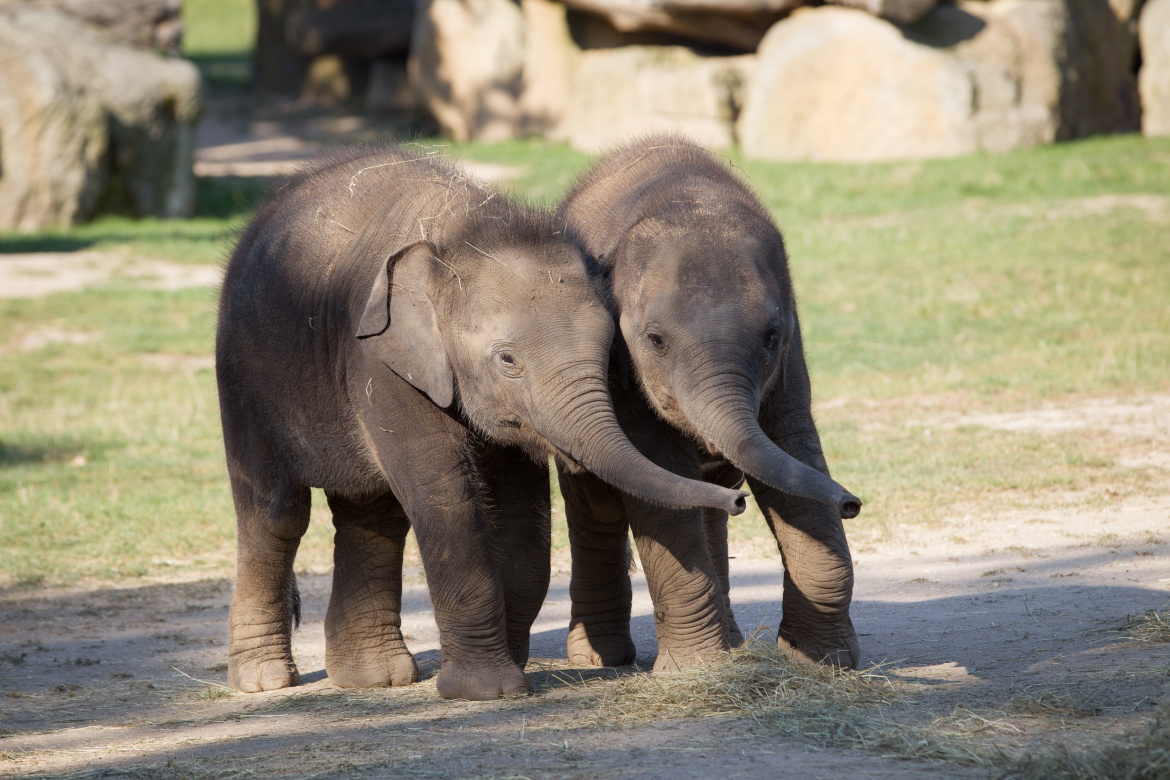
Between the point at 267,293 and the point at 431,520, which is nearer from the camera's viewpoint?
the point at 431,520

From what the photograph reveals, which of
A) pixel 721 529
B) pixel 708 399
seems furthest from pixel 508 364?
pixel 721 529

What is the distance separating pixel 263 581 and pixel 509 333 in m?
2.11

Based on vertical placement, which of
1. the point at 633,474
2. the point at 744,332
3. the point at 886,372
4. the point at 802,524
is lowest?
the point at 886,372

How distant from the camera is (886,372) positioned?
506 inches

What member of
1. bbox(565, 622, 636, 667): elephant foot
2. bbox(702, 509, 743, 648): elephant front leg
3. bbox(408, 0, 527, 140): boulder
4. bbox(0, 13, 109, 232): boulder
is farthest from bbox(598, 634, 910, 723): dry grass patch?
bbox(408, 0, 527, 140): boulder

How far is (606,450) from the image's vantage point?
16.7 ft

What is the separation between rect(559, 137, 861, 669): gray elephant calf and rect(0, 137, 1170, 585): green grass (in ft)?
8.35

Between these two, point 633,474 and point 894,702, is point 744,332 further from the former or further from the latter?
point 894,702

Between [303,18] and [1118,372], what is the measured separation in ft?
76.2

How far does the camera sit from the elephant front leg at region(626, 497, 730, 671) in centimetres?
557

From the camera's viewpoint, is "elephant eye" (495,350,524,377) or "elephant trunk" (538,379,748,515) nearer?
"elephant trunk" (538,379,748,515)

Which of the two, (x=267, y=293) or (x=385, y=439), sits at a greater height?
(x=267, y=293)

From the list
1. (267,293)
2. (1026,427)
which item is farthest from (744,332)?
(1026,427)

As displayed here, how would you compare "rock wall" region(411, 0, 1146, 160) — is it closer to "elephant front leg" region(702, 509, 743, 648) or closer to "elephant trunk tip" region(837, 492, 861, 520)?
"elephant front leg" region(702, 509, 743, 648)
